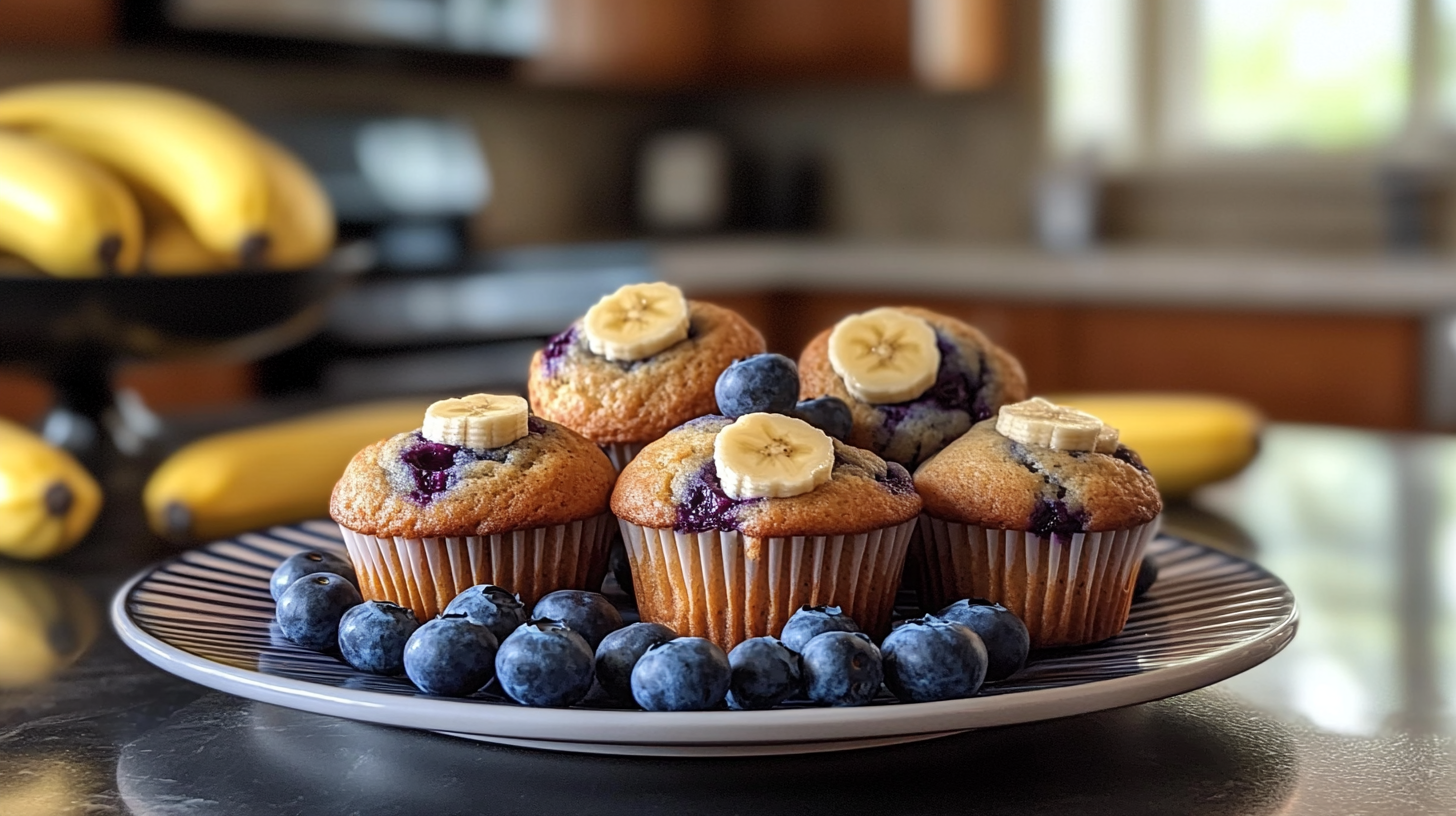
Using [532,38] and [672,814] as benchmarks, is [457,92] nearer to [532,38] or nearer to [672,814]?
[532,38]

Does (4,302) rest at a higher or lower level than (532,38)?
lower

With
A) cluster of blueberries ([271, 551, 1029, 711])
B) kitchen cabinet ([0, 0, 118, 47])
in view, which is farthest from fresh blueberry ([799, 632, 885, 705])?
kitchen cabinet ([0, 0, 118, 47])

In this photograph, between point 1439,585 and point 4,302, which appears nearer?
point 1439,585

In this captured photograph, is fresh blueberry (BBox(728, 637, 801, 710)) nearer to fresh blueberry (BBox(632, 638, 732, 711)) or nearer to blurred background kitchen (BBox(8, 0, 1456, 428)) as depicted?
fresh blueberry (BBox(632, 638, 732, 711))

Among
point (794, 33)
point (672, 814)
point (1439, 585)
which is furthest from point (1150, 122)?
point (672, 814)

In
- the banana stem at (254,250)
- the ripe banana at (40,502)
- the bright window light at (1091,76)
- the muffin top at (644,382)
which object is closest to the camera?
the muffin top at (644,382)

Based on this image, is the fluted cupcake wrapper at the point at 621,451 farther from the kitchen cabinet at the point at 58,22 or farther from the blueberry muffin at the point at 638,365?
the kitchen cabinet at the point at 58,22

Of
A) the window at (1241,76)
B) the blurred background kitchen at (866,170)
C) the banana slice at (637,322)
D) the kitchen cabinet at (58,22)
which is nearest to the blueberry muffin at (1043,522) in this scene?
the banana slice at (637,322)
